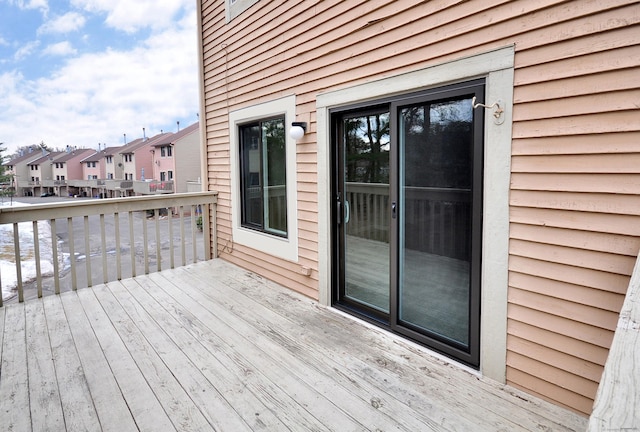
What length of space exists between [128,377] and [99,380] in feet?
0.54

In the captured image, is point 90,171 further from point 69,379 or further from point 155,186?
point 69,379

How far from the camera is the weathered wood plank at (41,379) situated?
1.86 meters

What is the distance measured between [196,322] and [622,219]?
2.97 meters

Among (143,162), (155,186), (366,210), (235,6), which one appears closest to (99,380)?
(366,210)

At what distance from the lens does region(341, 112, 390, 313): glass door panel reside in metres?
2.85

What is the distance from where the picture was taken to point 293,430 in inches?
69.5

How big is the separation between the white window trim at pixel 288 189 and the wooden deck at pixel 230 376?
0.74m

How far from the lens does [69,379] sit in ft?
7.30

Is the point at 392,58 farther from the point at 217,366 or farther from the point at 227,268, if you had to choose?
the point at 227,268

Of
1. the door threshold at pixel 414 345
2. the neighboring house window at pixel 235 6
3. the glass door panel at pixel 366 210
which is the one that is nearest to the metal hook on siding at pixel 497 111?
the glass door panel at pixel 366 210

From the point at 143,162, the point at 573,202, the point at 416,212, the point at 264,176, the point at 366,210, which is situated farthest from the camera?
the point at 143,162

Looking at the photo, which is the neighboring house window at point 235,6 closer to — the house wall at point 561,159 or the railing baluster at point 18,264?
the house wall at point 561,159

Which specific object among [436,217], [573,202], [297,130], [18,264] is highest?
[297,130]

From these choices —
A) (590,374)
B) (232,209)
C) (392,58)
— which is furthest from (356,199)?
(232,209)
